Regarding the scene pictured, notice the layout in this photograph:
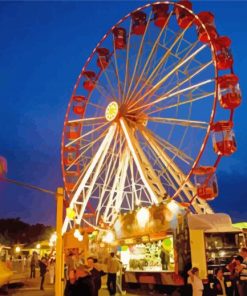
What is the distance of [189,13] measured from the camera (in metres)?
19.8

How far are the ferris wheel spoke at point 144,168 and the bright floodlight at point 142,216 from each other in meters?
0.75

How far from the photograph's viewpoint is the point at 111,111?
22125 millimetres

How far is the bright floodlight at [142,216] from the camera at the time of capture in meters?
18.1

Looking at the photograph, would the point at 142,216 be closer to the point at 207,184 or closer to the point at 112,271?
the point at 207,184

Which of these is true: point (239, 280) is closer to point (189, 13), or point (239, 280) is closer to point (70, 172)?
point (189, 13)

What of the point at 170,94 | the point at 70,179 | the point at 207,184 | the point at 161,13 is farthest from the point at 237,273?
the point at 70,179

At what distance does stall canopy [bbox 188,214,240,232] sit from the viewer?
15.1 metres

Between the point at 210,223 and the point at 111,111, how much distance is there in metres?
8.67

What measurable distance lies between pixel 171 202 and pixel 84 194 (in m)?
7.88

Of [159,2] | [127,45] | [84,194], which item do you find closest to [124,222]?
[84,194]

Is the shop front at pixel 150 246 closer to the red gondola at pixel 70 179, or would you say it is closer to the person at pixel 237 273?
the red gondola at pixel 70 179

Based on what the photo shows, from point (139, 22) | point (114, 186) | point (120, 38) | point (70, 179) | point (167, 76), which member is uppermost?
point (139, 22)

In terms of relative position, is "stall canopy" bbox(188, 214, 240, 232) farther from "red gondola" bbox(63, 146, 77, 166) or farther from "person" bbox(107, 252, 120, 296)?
"red gondola" bbox(63, 146, 77, 166)

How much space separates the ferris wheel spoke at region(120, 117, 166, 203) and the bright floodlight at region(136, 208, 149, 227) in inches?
29.7
